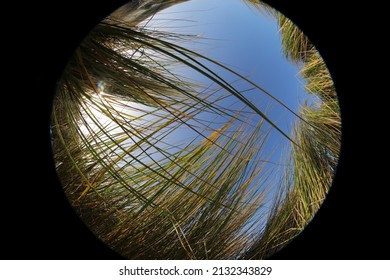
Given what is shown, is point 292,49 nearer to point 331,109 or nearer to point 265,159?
point 331,109

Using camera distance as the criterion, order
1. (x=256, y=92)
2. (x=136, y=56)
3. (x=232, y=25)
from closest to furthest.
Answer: (x=136, y=56)
(x=256, y=92)
(x=232, y=25)

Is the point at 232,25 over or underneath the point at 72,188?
over

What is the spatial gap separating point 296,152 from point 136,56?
2.87ft

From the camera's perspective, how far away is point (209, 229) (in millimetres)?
1534

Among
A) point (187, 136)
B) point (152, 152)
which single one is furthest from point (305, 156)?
point (152, 152)

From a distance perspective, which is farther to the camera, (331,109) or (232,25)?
(331,109)

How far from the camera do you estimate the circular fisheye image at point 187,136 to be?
1298mm

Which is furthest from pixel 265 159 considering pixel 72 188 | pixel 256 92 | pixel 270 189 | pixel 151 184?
pixel 72 188

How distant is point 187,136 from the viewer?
1.42 m

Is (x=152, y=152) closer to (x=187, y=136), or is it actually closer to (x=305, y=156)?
(x=187, y=136)

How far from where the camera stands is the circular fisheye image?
1.30m

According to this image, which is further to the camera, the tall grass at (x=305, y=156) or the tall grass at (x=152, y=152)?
the tall grass at (x=305, y=156)

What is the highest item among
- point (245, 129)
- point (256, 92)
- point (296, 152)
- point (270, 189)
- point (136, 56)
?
point (136, 56)

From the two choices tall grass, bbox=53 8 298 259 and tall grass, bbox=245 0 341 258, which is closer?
tall grass, bbox=53 8 298 259
